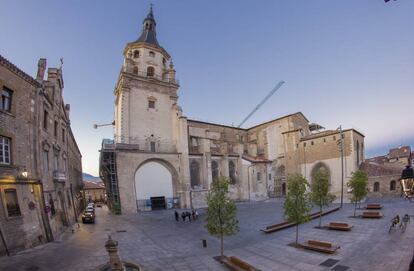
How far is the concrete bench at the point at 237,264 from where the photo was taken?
31.4ft

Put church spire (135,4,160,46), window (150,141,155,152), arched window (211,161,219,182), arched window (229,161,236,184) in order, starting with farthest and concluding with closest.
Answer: arched window (229,161,236,184)
arched window (211,161,219,182)
church spire (135,4,160,46)
window (150,141,155,152)

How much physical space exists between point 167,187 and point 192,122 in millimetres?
14189

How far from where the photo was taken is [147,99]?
3616 centimetres

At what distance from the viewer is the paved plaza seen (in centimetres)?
1048

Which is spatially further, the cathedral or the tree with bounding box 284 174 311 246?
the cathedral

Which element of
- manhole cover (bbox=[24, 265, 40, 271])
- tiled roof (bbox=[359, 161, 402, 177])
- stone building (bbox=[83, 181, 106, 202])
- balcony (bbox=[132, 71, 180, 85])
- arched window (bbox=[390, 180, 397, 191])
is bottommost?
stone building (bbox=[83, 181, 106, 202])

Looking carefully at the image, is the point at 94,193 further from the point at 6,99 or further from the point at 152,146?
the point at 6,99

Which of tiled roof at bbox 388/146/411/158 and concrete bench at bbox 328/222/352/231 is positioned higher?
tiled roof at bbox 388/146/411/158

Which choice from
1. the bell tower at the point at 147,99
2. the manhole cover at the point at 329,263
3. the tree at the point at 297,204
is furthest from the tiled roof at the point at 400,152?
the manhole cover at the point at 329,263

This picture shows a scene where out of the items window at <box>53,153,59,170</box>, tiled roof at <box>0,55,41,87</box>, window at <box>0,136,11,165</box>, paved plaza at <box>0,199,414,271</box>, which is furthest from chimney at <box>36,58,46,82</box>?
paved plaza at <box>0,199,414,271</box>

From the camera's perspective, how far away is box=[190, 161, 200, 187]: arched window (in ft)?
125

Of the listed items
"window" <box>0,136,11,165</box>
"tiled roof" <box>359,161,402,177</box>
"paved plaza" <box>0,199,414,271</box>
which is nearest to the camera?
"paved plaza" <box>0,199,414,271</box>

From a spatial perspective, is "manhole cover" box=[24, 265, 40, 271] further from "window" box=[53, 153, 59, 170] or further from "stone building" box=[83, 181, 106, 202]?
"stone building" box=[83, 181, 106, 202]

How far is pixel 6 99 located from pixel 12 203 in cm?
615
